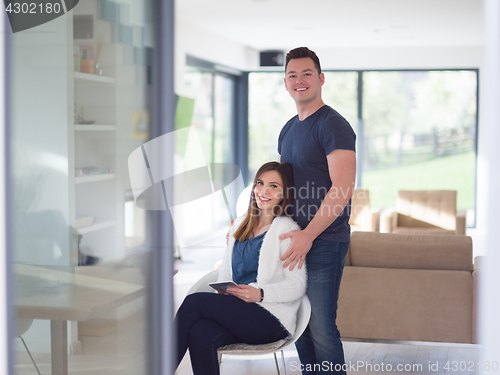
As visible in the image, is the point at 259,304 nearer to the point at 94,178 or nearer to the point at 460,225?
the point at 94,178

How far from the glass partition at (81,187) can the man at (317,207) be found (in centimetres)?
76

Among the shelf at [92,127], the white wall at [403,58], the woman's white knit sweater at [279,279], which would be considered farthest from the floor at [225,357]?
the white wall at [403,58]

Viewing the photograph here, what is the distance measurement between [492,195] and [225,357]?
7.43ft

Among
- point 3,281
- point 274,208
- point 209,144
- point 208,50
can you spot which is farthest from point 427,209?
point 3,281

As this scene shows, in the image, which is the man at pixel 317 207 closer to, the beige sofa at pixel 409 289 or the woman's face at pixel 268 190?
the woman's face at pixel 268 190

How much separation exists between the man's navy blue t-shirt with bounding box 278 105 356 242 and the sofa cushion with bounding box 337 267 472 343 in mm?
860

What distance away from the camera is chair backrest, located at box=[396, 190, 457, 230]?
19.5 feet

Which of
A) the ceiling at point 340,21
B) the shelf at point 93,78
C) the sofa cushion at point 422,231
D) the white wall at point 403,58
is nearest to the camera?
the shelf at point 93,78

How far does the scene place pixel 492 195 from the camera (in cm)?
99

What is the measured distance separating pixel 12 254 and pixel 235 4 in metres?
4.31

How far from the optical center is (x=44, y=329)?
1308 mm

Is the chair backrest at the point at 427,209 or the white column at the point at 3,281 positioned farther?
the chair backrest at the point at 427,209

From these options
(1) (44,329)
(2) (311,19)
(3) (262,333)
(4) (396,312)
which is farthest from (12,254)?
(2) (311,19)

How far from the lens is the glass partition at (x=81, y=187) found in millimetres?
1164
